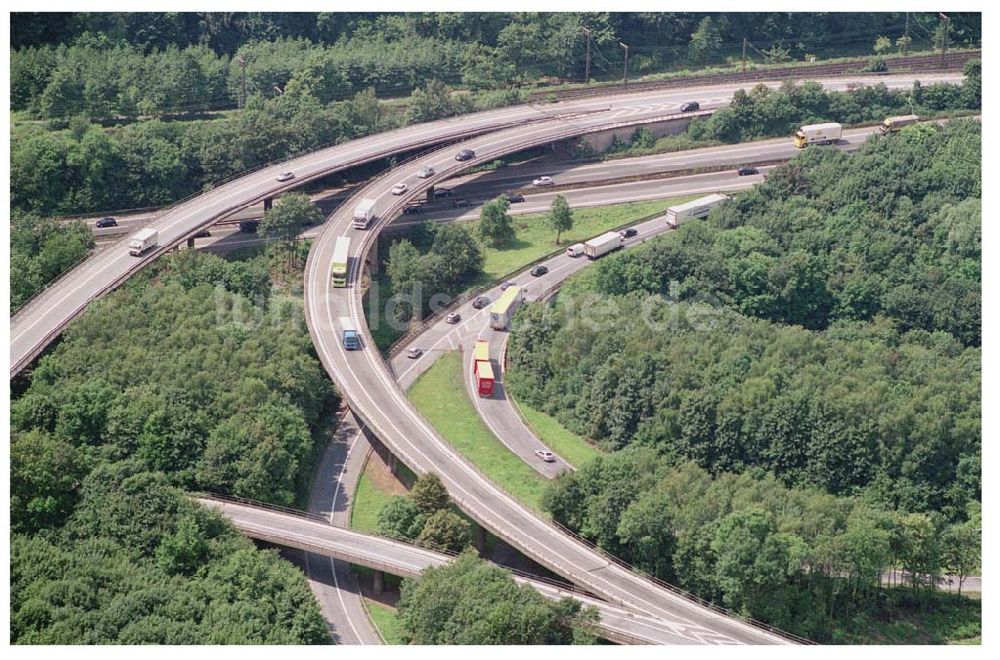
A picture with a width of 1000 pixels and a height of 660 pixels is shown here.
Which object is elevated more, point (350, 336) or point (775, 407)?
point (350, 336)

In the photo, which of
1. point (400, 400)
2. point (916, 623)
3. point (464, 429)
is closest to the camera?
point (916, 623)

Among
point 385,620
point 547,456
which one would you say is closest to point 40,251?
point 547,456

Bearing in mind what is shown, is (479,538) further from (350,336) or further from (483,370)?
(350,336)

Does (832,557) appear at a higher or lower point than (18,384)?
lower

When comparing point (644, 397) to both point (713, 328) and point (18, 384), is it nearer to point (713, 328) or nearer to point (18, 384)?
point (713, 328)

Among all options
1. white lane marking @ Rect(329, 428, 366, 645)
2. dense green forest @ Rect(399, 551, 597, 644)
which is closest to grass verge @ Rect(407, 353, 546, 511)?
white lane marking @ Rect(329, 428, 366, 645)

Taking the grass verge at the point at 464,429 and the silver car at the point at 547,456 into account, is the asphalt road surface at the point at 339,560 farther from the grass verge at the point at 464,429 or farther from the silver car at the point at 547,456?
the silver car at the point at 547,456

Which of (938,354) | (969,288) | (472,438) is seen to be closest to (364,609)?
(472,438)
